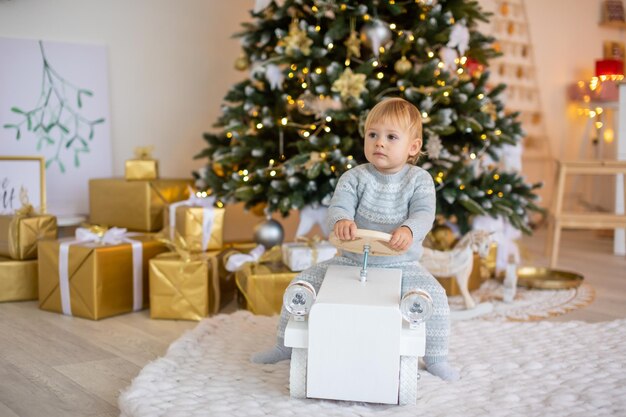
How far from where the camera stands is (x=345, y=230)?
1.56m

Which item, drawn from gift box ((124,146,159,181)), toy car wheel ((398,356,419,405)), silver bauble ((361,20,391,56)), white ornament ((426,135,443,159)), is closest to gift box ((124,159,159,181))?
gift box ((124,146,159,181))

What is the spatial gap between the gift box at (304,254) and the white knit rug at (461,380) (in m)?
0.24

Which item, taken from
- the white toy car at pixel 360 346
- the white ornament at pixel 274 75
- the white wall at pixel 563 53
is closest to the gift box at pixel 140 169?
the white ornament at pixel 274 75

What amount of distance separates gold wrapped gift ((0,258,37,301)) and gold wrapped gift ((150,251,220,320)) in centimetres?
53

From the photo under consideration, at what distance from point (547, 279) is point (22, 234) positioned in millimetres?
2042

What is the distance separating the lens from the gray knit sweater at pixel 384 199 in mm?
1719

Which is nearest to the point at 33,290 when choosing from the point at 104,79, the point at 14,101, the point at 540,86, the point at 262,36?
the point at 14,101

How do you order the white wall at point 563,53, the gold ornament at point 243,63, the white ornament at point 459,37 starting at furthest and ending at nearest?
the white wall at point 563,53 < the gold ornament at point 243,63 < the white ornament at point 459,37

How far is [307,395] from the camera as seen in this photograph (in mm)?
1440

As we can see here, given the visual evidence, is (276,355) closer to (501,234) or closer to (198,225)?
(198,225)

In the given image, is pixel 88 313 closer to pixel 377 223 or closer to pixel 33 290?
pixel 33 290


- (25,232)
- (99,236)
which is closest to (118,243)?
(99,236)

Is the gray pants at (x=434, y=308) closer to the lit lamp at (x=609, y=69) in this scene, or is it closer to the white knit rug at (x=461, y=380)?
the white knit rug at (x=461, y=380)

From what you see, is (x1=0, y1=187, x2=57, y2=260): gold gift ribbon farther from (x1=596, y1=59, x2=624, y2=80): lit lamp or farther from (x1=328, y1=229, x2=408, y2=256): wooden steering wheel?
(x1=596, y1=59, x2=624, y2=80): lit lamp
